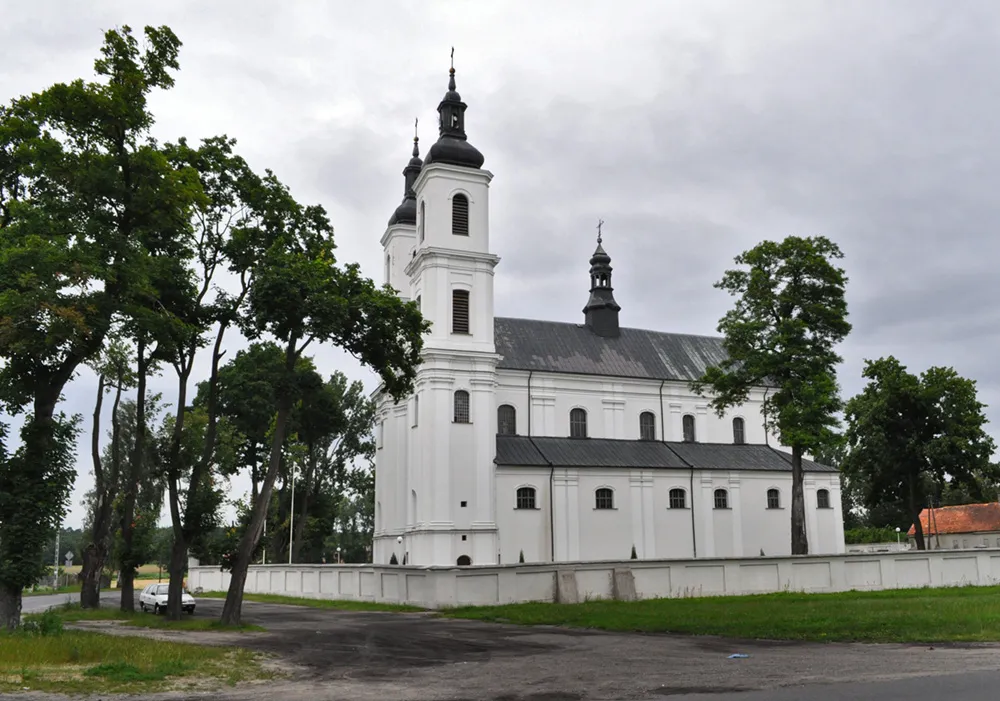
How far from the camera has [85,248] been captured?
18844 mm

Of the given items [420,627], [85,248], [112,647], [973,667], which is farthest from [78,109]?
[973,667]

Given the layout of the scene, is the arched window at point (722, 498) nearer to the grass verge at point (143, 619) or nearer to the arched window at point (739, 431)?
the arched window at point (739, 431)

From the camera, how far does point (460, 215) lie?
135ft

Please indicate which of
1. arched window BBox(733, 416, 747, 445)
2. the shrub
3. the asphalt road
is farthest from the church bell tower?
the shrub

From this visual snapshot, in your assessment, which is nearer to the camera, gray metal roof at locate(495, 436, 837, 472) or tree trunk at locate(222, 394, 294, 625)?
tree trunk at locate(222, 394, 294, 625)

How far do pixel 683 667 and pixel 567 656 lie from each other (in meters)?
2.52

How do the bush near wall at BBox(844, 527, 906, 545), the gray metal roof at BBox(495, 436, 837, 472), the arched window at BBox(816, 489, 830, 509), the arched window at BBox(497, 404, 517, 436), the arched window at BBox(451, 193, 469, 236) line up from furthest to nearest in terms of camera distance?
the bush near wall at BBox(844, 527, 906, 545) < the arched window at BBox(816, 489, 830, 509) < the arched window at BBox(497, 404, 517, 436) < the gray metal roof at BBox(495, 436, 837, 472) < the arched window at BBox(451, 193, 469, 236)

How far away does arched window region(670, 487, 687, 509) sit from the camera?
4356cm

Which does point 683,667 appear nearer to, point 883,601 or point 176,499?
point 883,601

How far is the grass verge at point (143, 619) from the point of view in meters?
21.9

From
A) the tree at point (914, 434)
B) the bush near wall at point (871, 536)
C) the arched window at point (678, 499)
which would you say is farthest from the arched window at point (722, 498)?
the bush near wall at point (871, 536)

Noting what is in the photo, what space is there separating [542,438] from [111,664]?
3250cm

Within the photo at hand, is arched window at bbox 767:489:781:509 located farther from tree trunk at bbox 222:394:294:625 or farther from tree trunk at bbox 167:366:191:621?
tree trunk at bbox 167:366:191:621

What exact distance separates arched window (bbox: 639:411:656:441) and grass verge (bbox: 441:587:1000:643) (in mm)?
19318
